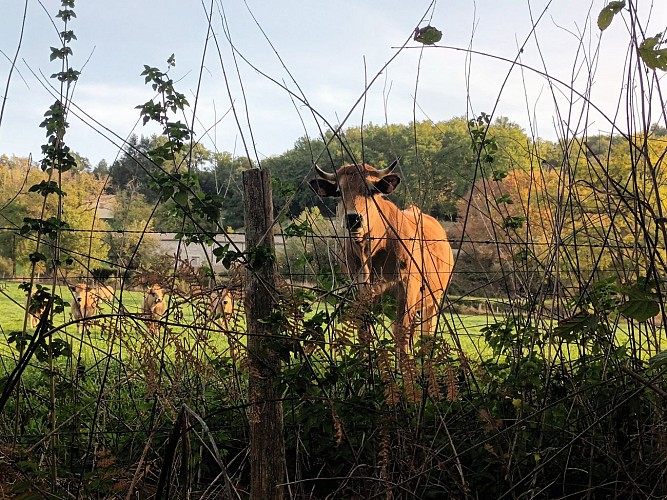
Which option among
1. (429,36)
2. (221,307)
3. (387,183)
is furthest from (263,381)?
(387,183)

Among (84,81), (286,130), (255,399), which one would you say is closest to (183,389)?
(255,399)

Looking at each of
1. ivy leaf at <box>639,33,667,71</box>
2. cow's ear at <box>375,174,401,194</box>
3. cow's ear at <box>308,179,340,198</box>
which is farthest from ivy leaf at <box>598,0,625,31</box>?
cow's ear at <box>375,174,401,194</box>

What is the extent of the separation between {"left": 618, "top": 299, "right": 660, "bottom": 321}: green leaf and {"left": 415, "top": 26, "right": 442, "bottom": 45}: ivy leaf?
0.94 metres

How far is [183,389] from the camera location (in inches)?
102

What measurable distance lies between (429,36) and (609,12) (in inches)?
19.6

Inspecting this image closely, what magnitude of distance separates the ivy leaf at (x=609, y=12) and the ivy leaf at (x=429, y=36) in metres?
0.44

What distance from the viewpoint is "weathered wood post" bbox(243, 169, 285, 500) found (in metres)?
1.94

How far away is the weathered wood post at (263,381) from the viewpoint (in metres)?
1.94

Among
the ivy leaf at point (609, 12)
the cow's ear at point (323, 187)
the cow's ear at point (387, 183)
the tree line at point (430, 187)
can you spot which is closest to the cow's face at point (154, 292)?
the tree line at point (430, 187)

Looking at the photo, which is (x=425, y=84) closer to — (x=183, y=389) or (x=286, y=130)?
(x=286, y=130)

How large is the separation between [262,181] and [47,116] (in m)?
1.15

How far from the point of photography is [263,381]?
1.98 metres

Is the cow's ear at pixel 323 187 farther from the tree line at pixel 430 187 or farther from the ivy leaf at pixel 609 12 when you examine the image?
the ivy leaf at pixel 609 12

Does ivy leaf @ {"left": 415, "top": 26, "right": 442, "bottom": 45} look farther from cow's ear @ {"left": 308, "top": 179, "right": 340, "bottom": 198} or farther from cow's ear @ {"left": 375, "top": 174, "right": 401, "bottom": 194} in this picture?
cow's ear @ {"left": 375, "top": 174, "right": 401, "bottom": 194}
